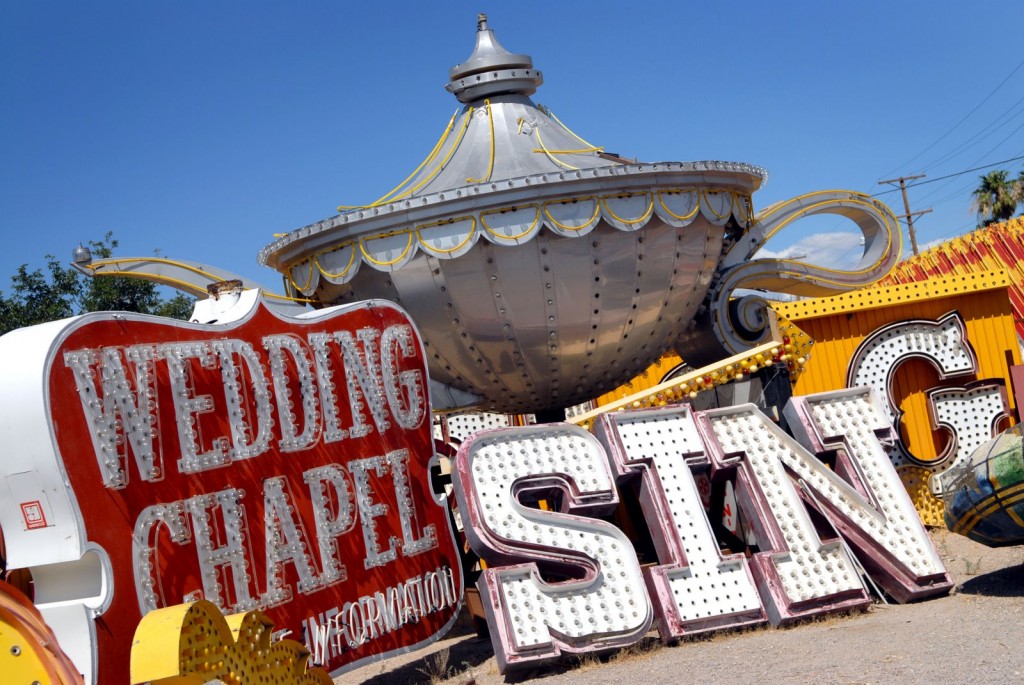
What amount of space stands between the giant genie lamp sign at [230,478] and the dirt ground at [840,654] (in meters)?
0.75

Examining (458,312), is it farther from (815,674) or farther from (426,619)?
(815,674)

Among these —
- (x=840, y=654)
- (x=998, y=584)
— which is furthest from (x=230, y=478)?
(x=998, y=584)

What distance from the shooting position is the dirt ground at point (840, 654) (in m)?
6.38

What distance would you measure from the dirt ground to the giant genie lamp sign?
0.75 metres

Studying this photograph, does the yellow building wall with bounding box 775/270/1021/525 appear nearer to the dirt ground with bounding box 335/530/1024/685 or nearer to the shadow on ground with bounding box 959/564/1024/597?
the dirt ground with bounding box 335/530/1024/685

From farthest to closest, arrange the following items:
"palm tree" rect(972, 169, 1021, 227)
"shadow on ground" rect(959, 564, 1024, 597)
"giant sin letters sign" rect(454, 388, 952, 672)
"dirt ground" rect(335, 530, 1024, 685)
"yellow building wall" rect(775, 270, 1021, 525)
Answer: "palm tree" rect(972, 169, 1021, 227)
"yellow building wall" rect(775, 270, 1021, 525)
"shadow on ground" rect(959, 564, 1024, 597)
"giant sin letters sign" rect(454, 388, 952, 672)
"dirt ground" rect(335, 530, 1024, 685)

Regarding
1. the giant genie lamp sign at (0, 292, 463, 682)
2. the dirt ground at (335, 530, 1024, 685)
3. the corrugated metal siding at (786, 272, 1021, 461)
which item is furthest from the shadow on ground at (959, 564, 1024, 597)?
the giant genie lamp sign at (0, 292, 463, 682)

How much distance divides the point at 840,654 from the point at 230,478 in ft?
12.2

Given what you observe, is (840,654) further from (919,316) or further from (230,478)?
(919,316)

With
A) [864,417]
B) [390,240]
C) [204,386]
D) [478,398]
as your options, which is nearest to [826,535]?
[864,417]

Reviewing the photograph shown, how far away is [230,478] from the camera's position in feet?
22.8

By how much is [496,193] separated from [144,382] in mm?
3768

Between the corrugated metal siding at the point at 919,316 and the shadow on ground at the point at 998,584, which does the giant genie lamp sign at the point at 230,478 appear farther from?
the corrugated metal siding at the point at 919,316

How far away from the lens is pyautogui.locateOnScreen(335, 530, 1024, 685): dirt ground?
251 inches
